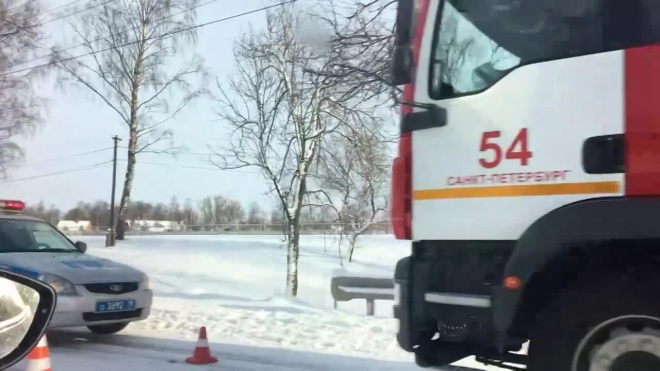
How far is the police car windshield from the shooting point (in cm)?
858

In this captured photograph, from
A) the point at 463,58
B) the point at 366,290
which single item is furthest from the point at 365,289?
the point at 463,58

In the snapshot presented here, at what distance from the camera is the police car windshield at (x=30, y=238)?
8578 mm

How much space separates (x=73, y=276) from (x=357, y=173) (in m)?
10.2

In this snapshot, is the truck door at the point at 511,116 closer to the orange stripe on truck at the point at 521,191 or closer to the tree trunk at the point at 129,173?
the orange stripe on truck at the point at 521,191

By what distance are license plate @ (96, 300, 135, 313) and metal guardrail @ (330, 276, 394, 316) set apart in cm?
386

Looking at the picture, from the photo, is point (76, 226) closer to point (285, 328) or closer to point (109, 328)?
point (109, 328)

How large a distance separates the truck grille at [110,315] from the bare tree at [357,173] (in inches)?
303

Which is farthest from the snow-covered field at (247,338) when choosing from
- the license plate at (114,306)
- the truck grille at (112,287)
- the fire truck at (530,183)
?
the fire truck at (530,183)

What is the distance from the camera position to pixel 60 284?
7.61 metres

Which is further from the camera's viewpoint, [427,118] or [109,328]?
[109,328]

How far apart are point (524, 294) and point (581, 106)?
1046 millimetres

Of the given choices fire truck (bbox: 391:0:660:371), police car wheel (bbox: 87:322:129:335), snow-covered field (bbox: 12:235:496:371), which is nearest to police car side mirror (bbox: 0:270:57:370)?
fire truck (bbox: 391:0:660:371)

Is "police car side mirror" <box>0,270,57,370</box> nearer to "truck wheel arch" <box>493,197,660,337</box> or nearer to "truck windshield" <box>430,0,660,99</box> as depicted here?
"truck wheel arch" <box>493,197,660,337</box>

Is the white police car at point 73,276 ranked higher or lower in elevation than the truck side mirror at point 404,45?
lower
